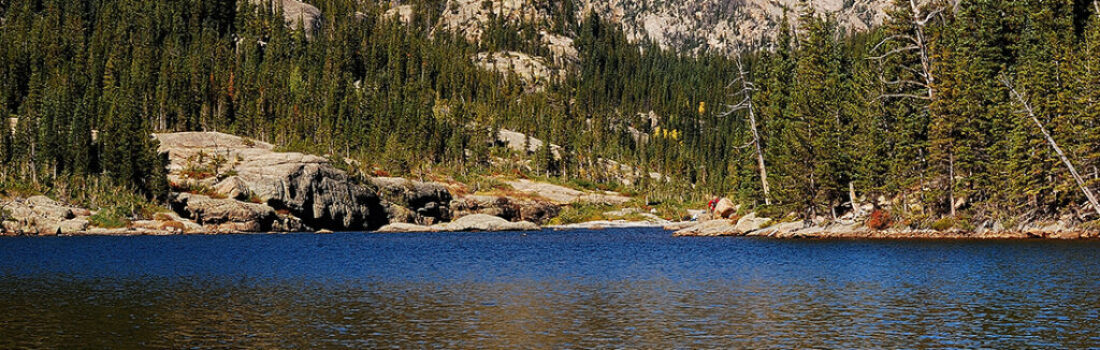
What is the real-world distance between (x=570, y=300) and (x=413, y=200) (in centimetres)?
9668

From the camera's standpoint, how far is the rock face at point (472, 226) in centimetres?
11594

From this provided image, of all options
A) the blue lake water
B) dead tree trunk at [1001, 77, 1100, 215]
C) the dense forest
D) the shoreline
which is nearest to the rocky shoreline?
the shoreline

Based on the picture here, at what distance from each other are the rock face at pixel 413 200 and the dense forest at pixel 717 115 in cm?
838

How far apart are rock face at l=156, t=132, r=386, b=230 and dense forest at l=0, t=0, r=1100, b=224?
6.62 meters

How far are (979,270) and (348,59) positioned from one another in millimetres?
171201

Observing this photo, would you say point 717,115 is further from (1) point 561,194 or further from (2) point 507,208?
(1) point 561,194

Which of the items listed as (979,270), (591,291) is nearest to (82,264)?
(591,291)

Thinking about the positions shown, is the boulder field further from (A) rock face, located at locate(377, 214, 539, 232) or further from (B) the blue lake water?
(B) the blue lake water

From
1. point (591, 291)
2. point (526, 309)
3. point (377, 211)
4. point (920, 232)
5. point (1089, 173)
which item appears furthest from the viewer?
point (377, 211)

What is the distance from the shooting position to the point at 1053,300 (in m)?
29.8

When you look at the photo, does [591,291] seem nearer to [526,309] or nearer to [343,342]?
[526,309]

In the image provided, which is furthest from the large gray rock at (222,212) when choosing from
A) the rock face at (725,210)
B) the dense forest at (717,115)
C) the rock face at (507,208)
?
the rock face at (725,210)

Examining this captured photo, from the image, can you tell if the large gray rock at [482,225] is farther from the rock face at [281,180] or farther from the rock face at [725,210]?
the rock face at [725,210]

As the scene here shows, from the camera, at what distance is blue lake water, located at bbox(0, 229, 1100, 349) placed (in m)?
23.6
